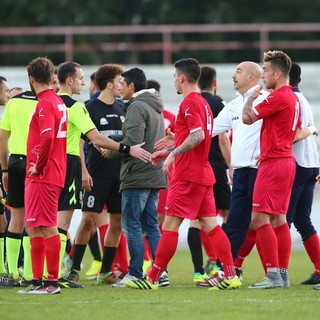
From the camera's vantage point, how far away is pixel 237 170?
12500mm

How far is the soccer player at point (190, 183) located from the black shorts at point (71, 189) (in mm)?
1111

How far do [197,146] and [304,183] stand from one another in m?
1.53

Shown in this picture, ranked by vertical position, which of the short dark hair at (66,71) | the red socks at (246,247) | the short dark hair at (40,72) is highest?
the short dark hair at (66,71)

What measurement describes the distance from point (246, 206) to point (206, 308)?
8.88ft

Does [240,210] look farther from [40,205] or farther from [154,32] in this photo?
[154,32]

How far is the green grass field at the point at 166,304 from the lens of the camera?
9484mm

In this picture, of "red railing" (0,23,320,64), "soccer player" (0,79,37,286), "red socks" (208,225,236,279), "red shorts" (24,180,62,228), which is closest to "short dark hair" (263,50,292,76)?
"red socks" (208,225,236,279)

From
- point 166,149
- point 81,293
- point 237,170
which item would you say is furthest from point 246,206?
point 81,293

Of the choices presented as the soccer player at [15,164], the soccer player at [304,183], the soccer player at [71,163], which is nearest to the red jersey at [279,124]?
the soccer player at [304,183]

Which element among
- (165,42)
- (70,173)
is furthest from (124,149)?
(165,42)

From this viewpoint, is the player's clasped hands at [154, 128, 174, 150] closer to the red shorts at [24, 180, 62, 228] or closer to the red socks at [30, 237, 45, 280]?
the red shorts at [24, 180, 62, 228]

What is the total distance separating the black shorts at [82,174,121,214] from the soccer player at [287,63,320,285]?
76.5 inches

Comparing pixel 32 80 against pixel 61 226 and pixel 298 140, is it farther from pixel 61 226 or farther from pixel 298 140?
pixel 298 140

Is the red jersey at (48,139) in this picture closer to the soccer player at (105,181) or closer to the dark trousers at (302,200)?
the soccer player at (105,181)
